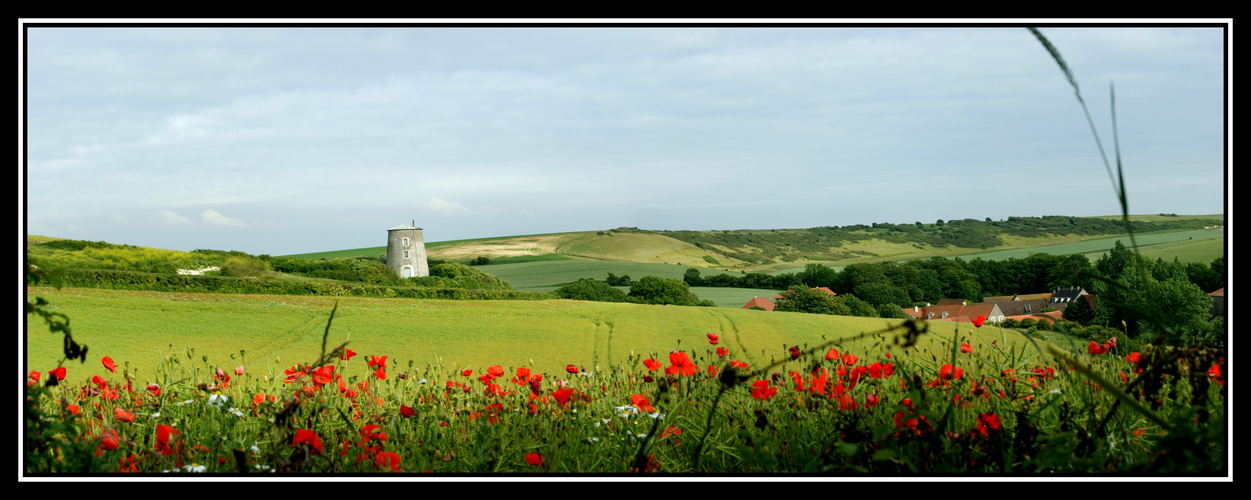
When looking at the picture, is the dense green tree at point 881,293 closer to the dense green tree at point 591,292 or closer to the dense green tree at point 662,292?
the dense green tree at point 662,292

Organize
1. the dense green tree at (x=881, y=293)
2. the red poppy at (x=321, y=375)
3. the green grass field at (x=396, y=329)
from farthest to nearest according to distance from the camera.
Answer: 1. the dense green tree at (x=881, y=293)
2. the green grass field at (x=396, y=329)
3. the red poppy at (x=321, y=375)

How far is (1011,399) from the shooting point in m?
3.05

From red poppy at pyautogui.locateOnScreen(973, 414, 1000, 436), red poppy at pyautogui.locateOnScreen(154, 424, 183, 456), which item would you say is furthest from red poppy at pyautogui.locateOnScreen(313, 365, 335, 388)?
red poppy at pyautogui.locateOnScreen(973, 414, 1000, 436)

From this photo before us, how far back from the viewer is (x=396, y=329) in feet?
34.4

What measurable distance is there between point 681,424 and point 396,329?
8358 mm

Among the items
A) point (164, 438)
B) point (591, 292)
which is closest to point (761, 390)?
point (164, 438)

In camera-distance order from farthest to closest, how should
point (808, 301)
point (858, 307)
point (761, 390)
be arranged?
point (808, 301) → point (858, 307) → point (761, 390)

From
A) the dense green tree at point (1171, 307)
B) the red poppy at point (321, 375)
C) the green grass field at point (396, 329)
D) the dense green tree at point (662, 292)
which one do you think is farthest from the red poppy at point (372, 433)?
the dense green tree at point (662, 292)

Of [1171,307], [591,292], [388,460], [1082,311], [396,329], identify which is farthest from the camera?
[591,292]

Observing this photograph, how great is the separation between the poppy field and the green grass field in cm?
431

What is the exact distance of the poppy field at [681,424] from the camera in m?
2.25

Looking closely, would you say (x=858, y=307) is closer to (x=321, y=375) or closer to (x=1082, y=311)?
(x=1082, y=311)

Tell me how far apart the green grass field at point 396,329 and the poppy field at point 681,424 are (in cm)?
431
